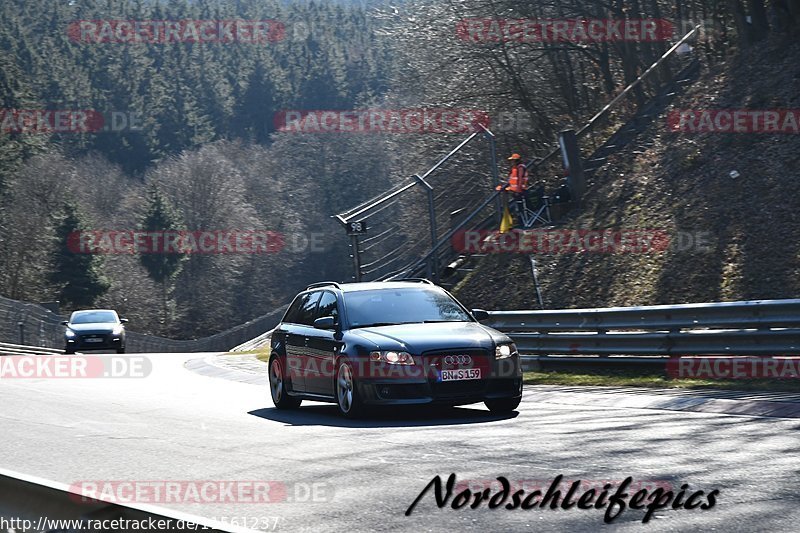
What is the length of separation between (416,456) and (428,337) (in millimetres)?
3251

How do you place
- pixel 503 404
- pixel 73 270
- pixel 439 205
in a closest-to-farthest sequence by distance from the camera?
pixel 503 404 < pixel 439 205 < pixel 73 270

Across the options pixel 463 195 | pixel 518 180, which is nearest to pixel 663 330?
pixel 518 180

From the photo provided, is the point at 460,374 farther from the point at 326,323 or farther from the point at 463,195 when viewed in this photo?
the point at 463,195

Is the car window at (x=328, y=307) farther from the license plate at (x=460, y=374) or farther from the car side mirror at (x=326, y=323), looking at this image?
the license plate at (x=460, y=374)

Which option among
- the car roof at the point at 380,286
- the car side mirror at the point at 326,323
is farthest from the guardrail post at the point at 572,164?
the car side mirror at the point at 326,323

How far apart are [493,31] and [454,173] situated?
4058mm

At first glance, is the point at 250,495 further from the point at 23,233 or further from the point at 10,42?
the point at 10,42

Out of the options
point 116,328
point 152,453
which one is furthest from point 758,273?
point 116,328

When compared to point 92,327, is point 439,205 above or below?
above

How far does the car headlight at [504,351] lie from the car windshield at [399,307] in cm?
112

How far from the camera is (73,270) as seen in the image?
245ft

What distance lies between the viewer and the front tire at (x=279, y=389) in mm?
14922

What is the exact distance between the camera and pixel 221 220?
93250 millimetres

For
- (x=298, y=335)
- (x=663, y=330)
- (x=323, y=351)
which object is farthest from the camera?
(x=663, y=330)
